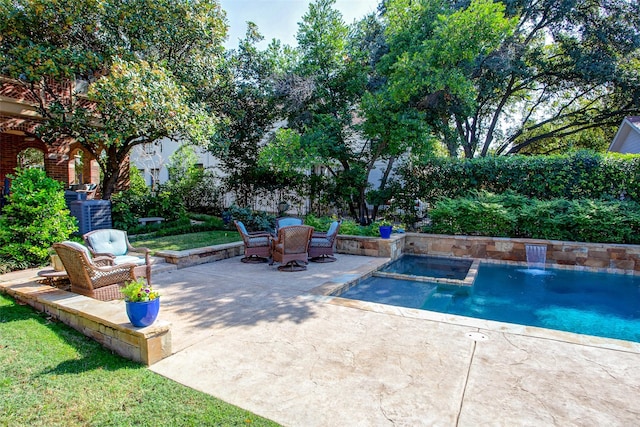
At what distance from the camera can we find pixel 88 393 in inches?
109

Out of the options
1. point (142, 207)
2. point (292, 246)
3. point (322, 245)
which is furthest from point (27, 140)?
point (322, 245)

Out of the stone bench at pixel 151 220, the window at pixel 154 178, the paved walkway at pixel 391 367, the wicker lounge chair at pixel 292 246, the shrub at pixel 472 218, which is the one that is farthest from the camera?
the window at pixel 154 178

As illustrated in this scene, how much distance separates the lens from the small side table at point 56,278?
4.95 m

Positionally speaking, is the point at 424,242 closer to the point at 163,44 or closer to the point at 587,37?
the point at 163,44

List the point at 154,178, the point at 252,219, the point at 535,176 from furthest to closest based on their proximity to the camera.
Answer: the point at 154,178 → the point at 252,219 → the point at 535,176

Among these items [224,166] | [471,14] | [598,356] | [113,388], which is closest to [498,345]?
[598,356]

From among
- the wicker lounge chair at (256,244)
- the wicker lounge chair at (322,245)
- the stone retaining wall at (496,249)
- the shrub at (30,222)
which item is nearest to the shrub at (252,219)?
the stone retaining wall at (496,249)

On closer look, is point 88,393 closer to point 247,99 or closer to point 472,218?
point 472,218

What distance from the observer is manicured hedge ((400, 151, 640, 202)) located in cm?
916

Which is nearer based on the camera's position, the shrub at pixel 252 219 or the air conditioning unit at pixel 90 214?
the air conditioning unit at pixel 90 214

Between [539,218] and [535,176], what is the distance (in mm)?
1619

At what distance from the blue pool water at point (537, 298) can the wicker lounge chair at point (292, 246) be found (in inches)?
55.4

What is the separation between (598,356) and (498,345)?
91cm

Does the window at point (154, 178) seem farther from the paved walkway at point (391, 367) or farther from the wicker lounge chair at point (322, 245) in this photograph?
the paved walkway at point (391, 367)
